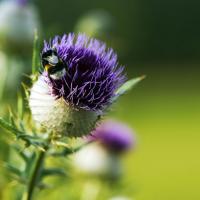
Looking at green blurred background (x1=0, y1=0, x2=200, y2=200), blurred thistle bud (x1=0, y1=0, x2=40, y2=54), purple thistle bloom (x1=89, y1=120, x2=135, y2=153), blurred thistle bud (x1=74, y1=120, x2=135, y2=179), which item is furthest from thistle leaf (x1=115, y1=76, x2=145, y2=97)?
green blurred background (x1=0, y1=0, x2=200, y2=200)

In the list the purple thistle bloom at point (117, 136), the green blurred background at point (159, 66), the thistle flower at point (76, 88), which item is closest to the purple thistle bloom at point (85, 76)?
the thistle flower at point (76, 88)

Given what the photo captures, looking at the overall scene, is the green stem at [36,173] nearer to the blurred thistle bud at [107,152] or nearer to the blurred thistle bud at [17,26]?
the blurred thistle bud at [17,26]

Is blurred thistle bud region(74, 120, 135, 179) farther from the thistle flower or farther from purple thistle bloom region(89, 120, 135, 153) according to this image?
the thistle flower

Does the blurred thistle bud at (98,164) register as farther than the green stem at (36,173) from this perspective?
Yes

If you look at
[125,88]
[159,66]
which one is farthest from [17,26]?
[159,66]

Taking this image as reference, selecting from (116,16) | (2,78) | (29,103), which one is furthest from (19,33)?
(116,16)

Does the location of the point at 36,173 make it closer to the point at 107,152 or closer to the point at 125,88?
the point at 125,88

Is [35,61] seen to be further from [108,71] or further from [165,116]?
[165,116]
